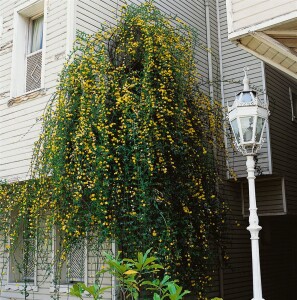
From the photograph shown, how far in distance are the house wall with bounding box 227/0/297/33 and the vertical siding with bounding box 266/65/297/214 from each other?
5018 millimetres

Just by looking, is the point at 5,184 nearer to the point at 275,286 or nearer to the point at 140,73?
the point at 140,73

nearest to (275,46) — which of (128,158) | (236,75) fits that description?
(128,158)

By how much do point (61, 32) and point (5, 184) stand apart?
303cm

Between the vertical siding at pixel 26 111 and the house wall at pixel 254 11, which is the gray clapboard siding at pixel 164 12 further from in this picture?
the house wall at pixel 254 11

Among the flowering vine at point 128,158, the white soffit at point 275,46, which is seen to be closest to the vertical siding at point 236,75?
the flowering vine at point 128,158

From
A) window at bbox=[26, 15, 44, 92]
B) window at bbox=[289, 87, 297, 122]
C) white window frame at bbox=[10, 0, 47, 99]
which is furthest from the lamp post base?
window at bbox=[289, 87, 297, 122]

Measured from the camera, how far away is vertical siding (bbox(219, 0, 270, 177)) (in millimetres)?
10175

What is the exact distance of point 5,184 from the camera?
27.2 ft

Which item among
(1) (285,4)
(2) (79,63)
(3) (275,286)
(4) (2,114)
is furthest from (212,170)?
(3) (275,286)

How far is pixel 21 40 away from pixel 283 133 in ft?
21.6

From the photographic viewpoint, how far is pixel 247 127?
16.2 feet

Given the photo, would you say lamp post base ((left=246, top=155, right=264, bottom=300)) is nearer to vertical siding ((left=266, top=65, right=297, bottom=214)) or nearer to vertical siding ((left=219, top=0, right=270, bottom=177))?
vertical siding ((left=219, top=0, right=270, bottom=177))

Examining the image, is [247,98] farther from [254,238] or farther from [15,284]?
[15,284]

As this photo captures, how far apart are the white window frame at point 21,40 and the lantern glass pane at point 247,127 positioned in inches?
207
